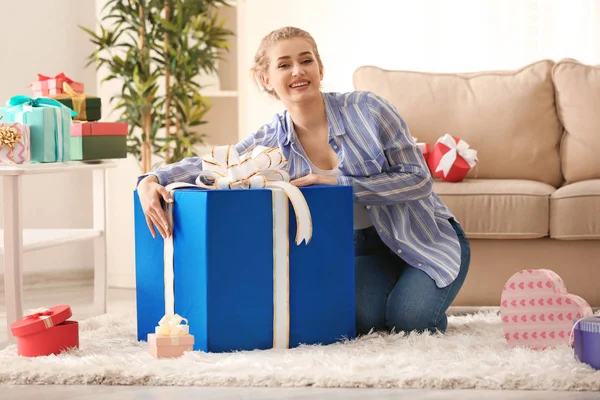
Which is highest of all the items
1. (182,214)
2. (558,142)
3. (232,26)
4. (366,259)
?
(232,26)

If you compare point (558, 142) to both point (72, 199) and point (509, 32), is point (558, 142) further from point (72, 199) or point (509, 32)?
point (72, 199)

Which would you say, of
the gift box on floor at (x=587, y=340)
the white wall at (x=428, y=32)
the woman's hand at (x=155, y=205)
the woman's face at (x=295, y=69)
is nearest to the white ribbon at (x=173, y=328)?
the woman's hand at (x=155, y=205)

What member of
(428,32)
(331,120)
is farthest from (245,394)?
(428,32)

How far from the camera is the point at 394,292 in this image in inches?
97.3

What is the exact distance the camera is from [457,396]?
180cm

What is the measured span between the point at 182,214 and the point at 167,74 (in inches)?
76.7

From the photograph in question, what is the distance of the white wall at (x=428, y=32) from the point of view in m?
4.22

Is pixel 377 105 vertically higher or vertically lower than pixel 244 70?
lower

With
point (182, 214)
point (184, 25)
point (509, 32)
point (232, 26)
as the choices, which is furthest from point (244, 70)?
point (182, 214)

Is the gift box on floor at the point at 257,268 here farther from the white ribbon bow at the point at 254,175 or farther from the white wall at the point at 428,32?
the white wall at the point at 428,32

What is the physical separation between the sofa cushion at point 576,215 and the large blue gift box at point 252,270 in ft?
3.29

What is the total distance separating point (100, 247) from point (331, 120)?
111 cm

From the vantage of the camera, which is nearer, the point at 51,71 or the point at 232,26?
the point at 51,71

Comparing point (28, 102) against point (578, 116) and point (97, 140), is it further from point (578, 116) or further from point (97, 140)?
point (578, 116)
